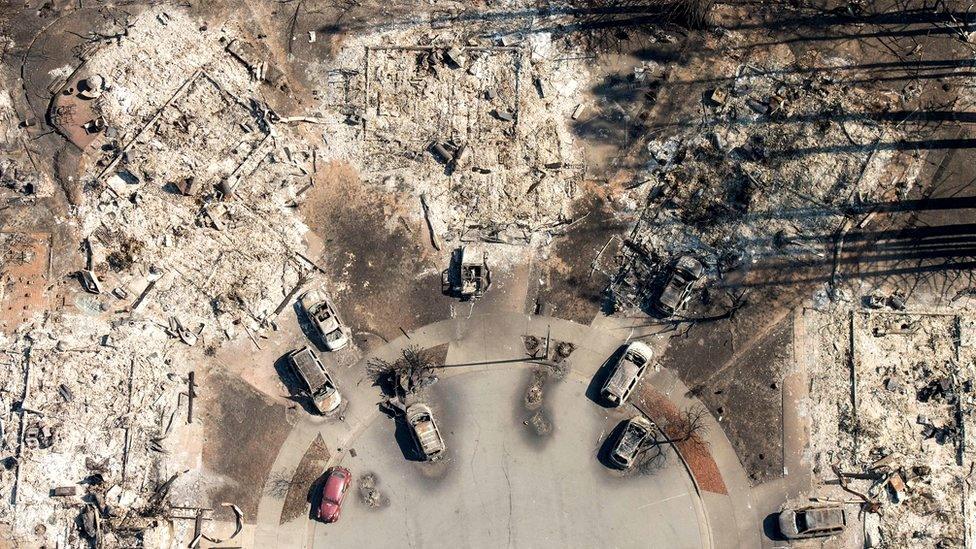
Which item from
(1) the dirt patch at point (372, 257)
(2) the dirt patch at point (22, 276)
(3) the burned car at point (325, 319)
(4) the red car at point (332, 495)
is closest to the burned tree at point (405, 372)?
(1) the dirt patch at point (372, 257)

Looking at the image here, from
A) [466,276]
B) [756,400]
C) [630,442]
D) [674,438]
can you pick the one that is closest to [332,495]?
[466,276]

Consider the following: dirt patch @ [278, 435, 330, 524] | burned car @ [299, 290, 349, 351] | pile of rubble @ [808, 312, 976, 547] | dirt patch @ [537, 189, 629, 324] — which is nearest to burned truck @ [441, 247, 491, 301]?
dirt patch @ [537, 189, 629, 324]

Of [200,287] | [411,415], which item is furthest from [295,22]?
[411,415]

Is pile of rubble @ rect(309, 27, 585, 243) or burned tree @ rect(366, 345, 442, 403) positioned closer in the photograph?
burned tree @ rect(366, 345, 442, 403)

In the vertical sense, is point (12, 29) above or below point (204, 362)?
above

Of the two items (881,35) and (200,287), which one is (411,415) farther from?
(881,35)

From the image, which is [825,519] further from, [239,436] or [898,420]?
[239,436]

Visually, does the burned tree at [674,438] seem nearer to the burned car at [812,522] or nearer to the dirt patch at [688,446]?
the dirt patch at [688,446]

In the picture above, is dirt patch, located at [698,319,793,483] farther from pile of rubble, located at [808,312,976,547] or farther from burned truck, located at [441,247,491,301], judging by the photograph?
burned truck, located at [441,247,491,301]
